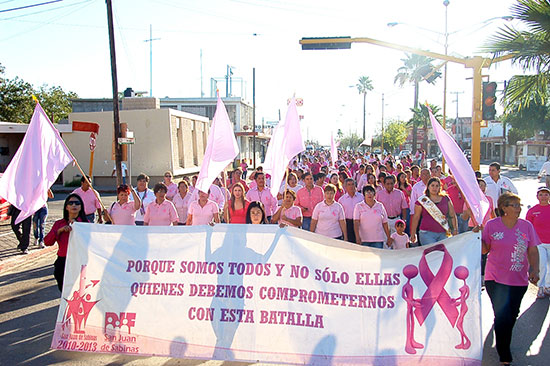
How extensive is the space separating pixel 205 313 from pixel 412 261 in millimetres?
2064

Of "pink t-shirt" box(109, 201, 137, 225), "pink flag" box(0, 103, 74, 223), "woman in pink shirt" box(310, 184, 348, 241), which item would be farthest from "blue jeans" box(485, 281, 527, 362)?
"pink t-shirt" box(109, 201, 137, 225)

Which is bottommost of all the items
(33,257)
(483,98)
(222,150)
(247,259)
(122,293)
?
(33,257)

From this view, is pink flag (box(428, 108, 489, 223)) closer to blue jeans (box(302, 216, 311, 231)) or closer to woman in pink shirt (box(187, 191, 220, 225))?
woman in pink shirt (box(187, 191, 220, 225))

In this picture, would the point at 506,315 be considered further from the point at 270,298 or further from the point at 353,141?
the point at 353,141

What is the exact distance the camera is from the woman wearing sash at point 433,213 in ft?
22.5

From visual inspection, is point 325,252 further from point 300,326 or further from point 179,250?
point 179,250

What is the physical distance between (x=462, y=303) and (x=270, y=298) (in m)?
1.78

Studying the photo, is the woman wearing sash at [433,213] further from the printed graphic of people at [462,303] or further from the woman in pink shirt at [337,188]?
the woman in pink shirt at [337,188]

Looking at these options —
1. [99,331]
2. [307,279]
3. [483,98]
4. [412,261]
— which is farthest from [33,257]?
[483,98]

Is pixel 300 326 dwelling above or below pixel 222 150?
below

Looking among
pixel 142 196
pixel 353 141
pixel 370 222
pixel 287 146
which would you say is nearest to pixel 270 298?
pixel 287 146

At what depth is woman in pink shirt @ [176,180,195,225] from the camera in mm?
8836

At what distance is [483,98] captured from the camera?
11.2 meters

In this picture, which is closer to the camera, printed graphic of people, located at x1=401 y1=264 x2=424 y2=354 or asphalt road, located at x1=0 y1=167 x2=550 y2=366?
printed graphic of people, located at x1=401 y1=264 x2=424 y2=354
